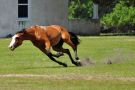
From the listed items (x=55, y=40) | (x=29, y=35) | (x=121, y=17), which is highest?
(x=29, y=35)

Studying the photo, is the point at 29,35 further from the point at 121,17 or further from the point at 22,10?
the point at 121,17

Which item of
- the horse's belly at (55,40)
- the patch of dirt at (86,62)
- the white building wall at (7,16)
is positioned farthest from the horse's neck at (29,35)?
the white building wall at (7,16)

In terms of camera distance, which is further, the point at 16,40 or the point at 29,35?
the point at 29,35

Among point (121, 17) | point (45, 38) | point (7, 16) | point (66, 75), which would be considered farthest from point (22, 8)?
point (66, 75)

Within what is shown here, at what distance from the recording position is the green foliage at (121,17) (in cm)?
6256

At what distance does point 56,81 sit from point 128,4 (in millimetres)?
43696

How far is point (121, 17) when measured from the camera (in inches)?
2522

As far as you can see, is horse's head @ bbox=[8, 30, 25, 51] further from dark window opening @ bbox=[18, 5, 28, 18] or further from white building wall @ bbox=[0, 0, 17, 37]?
dark window opening @ bbox=[18, 5, 28, 18]

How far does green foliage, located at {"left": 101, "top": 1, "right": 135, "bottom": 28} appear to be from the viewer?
2463 inches

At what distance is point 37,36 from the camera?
19969mm

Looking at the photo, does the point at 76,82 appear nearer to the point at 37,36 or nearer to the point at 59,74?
the point at 59,74

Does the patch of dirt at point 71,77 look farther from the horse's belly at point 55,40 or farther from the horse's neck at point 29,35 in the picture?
the horse's belly at point 55,40

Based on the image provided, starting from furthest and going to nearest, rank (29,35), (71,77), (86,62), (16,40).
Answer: (86,62) < (29,35) < (16,40) < (71,77)

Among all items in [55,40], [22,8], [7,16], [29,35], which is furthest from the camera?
[22,8]
